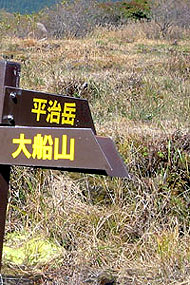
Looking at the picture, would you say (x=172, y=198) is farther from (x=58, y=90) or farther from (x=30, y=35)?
(x=30, y=35)

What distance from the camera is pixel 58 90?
6203mm

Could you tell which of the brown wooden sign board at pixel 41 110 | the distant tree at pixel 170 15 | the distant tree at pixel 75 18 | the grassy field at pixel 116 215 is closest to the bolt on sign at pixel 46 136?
the brown wooden sign board at pixel 41 110

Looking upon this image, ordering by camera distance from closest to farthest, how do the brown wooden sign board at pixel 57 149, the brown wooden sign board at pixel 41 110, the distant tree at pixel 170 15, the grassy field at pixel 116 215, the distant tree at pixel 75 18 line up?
1. the brown wooden sign board at pixel 57 149
2. the brown wooden sign board at pixel 41 110
3. the grassy field at pixel 116 215
4. the distant tree at pixel 75 18
5. the distant tree at pixel 170 15

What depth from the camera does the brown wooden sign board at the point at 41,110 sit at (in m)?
2.08

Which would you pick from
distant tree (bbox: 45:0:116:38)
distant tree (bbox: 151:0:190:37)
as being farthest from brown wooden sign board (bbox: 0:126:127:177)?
distant tree (bbox: 151:0:190:37)

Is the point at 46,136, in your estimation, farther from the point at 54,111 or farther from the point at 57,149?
the point at 54,111

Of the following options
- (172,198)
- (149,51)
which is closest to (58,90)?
(172,198)

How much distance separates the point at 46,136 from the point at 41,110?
0.73ft

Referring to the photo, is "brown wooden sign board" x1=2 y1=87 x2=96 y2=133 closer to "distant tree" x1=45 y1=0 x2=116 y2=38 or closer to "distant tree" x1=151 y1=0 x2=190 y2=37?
"distant tree" x1=45 y1=0 x2=116 y2=38

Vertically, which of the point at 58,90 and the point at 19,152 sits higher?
the point at 19,152

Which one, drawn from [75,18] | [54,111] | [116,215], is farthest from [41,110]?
[75,18]

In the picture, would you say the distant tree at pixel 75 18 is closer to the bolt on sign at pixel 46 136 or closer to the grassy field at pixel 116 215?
the grassy field at pixel 116 215

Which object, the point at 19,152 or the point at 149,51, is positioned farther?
the point at 149,51

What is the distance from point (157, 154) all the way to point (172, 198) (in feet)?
1.58
